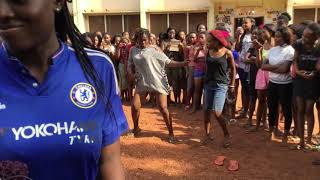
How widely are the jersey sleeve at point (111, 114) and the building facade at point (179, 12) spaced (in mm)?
16115

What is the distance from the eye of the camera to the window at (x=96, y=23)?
66.3ft

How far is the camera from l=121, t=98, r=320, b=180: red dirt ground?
473 cm

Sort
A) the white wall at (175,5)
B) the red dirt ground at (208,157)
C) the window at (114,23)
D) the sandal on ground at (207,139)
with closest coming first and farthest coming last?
the red dirt ground at (208,157)
the sandal on ground at (207,139)
the white wall at (175,5)
the window at (114,23)

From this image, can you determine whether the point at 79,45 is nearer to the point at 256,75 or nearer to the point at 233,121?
the point at 256,75

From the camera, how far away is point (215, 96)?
570 centimetres

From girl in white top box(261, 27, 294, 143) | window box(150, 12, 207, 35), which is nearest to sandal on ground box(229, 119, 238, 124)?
girl in white top box(261, 27, 294, 143)

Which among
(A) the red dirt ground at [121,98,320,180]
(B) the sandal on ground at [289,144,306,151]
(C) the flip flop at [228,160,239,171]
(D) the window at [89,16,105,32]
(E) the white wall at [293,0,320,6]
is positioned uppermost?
(E) the white wall at [293,0,320,6]

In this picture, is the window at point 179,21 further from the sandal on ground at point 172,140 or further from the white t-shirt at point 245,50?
the sandal on ground at point 172,140

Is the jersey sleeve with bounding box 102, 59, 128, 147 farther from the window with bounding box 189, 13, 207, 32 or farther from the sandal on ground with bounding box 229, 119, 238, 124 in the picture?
the window with bounding box 189, 13, 207, 32

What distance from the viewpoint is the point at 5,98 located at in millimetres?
1157

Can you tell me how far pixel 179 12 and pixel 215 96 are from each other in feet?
43.6

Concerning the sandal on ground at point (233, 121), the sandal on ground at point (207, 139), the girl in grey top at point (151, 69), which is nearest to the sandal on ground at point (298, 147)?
the sandal on ground at point (207, 139)

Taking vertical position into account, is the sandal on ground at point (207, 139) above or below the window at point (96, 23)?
below

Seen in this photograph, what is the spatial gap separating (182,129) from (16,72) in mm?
Answer: 5839
